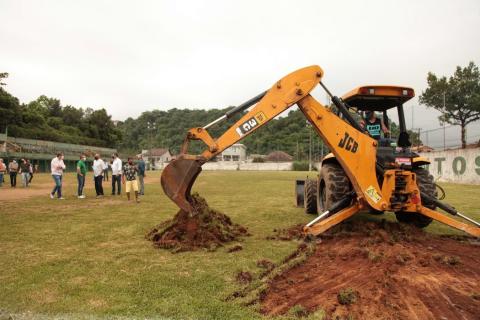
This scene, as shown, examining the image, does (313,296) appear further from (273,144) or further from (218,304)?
(273,144)

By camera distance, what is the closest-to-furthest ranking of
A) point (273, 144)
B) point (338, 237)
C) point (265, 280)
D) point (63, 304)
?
point (63, 304) → point (265, 280) → point (338, 237) → point (273, 144)

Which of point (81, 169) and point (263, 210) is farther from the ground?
point (81, 169)

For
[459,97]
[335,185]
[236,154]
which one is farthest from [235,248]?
[236,154]

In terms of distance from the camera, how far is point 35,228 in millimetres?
8195

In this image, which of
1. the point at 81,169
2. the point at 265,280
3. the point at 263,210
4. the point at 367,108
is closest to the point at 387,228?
the point at 367,108

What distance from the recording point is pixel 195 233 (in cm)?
648

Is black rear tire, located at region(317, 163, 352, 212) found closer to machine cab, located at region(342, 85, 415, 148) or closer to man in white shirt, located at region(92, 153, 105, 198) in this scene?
machine cab, located at region(342, 85, 415, 148)

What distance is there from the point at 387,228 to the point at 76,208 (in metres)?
9.25

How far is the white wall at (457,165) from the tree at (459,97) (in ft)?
28.7

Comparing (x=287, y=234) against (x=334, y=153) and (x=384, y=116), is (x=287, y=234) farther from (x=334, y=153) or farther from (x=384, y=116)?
(x=384, y=116)

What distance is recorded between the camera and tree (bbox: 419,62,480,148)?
34.0m

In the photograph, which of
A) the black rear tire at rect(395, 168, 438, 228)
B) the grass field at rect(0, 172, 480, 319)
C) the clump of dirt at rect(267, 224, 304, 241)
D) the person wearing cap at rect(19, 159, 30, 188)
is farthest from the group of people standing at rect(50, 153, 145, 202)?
the black rear tire at rect(395, 168, 438, 228)

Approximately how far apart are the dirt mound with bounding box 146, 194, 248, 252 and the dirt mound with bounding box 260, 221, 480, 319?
1.70 meters

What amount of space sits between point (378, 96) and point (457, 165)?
2139 centimetres
